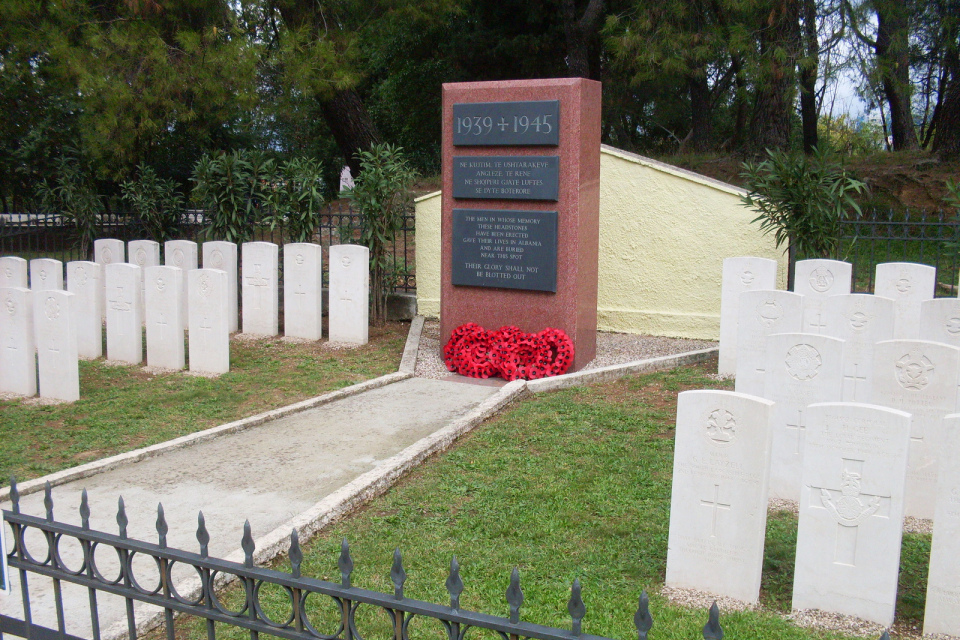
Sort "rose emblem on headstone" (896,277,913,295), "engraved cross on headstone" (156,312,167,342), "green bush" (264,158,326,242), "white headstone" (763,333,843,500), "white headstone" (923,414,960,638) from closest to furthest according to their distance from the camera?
"white headstone" (923,414,960,638), "white headstone" (763,333,843,500), "rose emblem on headstone" (896,277,913,295), "engraved cross on headstone" (156,312,167,342), "green bush" (264,158,326,242)

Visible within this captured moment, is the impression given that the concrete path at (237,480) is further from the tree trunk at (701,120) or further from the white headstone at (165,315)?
the tree trunk at (701,120)

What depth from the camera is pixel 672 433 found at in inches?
257

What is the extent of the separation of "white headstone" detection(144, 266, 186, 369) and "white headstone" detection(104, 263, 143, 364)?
0.17m

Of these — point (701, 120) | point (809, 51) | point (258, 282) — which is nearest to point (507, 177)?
point (258, 282)

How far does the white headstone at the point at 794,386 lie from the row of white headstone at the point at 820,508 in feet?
3.92

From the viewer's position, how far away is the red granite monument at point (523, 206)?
8.76m

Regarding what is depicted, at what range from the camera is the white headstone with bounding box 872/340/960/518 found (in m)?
4.75

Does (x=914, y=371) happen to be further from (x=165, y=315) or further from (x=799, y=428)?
(x=165, y=315)

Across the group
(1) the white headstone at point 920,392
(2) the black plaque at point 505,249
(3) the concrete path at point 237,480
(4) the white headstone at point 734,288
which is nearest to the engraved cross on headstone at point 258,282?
(2) the black plaque at point 505,249

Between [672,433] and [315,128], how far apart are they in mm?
26264

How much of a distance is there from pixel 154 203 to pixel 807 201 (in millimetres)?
9788

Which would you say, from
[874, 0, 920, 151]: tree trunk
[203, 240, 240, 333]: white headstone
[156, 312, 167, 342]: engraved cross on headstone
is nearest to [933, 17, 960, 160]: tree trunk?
[874, 0, 920, 151]: tree trunk

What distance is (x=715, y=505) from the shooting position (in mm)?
3990

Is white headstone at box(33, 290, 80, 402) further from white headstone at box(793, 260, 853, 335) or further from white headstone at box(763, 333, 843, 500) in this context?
white headstone at box(793, 260, 853, 335)
